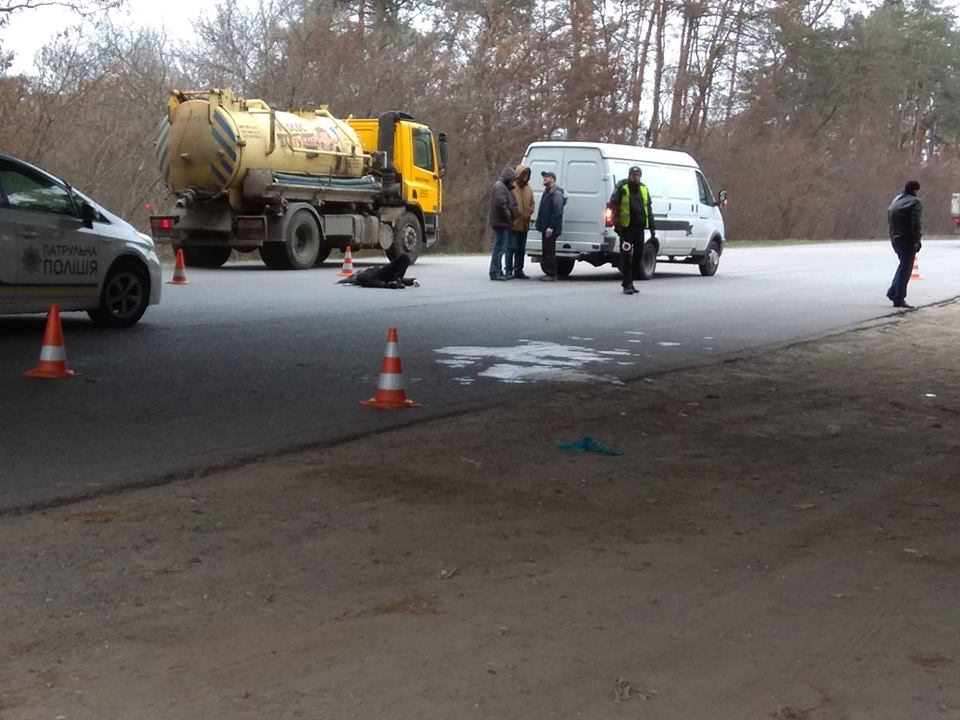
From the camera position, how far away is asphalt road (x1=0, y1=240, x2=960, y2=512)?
7703 millimetres

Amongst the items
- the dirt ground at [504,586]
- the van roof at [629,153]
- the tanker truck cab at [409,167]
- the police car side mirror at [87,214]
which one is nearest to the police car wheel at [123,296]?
the police car side mirror at [87,214]

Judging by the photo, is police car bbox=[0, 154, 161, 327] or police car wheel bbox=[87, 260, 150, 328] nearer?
police car bbox=[0, 154, 161, 327]

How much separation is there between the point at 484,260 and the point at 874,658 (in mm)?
25311

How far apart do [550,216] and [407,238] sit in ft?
15.8

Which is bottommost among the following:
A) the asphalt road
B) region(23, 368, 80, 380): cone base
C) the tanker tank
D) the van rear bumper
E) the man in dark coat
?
the asphalt road

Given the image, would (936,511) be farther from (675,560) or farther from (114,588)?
(114,588)

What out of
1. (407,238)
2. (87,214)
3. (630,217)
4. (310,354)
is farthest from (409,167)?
(310,354)

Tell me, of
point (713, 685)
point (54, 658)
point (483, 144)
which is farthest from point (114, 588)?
point (483, 144)

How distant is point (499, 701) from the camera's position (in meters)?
4.10

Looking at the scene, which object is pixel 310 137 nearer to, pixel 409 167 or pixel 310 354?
pixel 409 167

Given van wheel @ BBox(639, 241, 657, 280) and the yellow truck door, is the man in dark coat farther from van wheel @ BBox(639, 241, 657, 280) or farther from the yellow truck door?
the yellow truck door

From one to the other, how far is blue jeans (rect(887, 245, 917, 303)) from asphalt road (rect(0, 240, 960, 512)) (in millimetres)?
322

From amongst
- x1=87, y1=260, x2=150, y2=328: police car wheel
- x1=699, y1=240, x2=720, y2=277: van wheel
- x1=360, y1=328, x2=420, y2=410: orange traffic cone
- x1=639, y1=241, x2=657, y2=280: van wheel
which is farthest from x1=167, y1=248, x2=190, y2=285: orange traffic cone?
x1=699, y1=240, x2=720, y2=277: van wheel

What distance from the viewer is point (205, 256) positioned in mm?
23641
